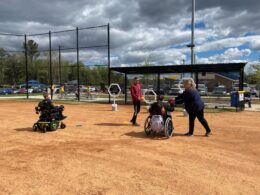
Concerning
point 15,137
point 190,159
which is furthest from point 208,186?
point 15,137

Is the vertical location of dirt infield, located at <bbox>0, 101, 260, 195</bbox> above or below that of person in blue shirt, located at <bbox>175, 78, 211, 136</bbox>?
below

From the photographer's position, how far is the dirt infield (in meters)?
4.68

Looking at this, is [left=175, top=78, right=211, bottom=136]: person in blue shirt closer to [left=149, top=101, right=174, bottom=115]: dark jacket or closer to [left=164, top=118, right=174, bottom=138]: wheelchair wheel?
[left=149, top=101, right=174, bottom=115]: dark jacket

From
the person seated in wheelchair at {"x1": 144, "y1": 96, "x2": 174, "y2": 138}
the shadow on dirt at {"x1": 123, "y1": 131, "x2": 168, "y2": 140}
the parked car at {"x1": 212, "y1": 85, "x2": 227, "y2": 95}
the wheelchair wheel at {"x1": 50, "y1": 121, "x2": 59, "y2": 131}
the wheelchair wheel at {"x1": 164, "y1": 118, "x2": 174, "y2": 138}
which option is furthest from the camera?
the parked car at {"x1": 212, "y1": 85, "x2": 227, "y2": 95}

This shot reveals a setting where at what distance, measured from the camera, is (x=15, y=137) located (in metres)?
8.66

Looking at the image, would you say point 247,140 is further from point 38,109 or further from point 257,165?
point 38,109

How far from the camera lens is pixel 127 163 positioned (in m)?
5.93

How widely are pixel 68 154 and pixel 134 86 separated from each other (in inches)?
190

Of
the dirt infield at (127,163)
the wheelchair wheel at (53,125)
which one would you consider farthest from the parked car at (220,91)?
the wheelchair wheel at (53,125)

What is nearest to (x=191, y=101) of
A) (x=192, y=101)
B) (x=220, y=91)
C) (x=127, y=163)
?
(x=192, y=101)

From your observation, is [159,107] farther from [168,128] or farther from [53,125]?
[53,125]

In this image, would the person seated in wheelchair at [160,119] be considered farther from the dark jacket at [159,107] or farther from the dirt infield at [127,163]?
the dirt infield at [127,163]

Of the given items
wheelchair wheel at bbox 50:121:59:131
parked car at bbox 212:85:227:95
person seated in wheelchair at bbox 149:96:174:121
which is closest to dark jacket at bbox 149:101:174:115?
person seated in wheelchair at bbox 149:96:174:121

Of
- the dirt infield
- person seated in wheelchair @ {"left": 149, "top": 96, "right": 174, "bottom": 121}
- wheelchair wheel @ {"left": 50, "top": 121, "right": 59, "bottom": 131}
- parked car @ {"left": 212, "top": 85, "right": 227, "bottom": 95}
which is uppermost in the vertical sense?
parked car @ {"left": 212, "top": 85, "right": 227, "bottom": 95}
